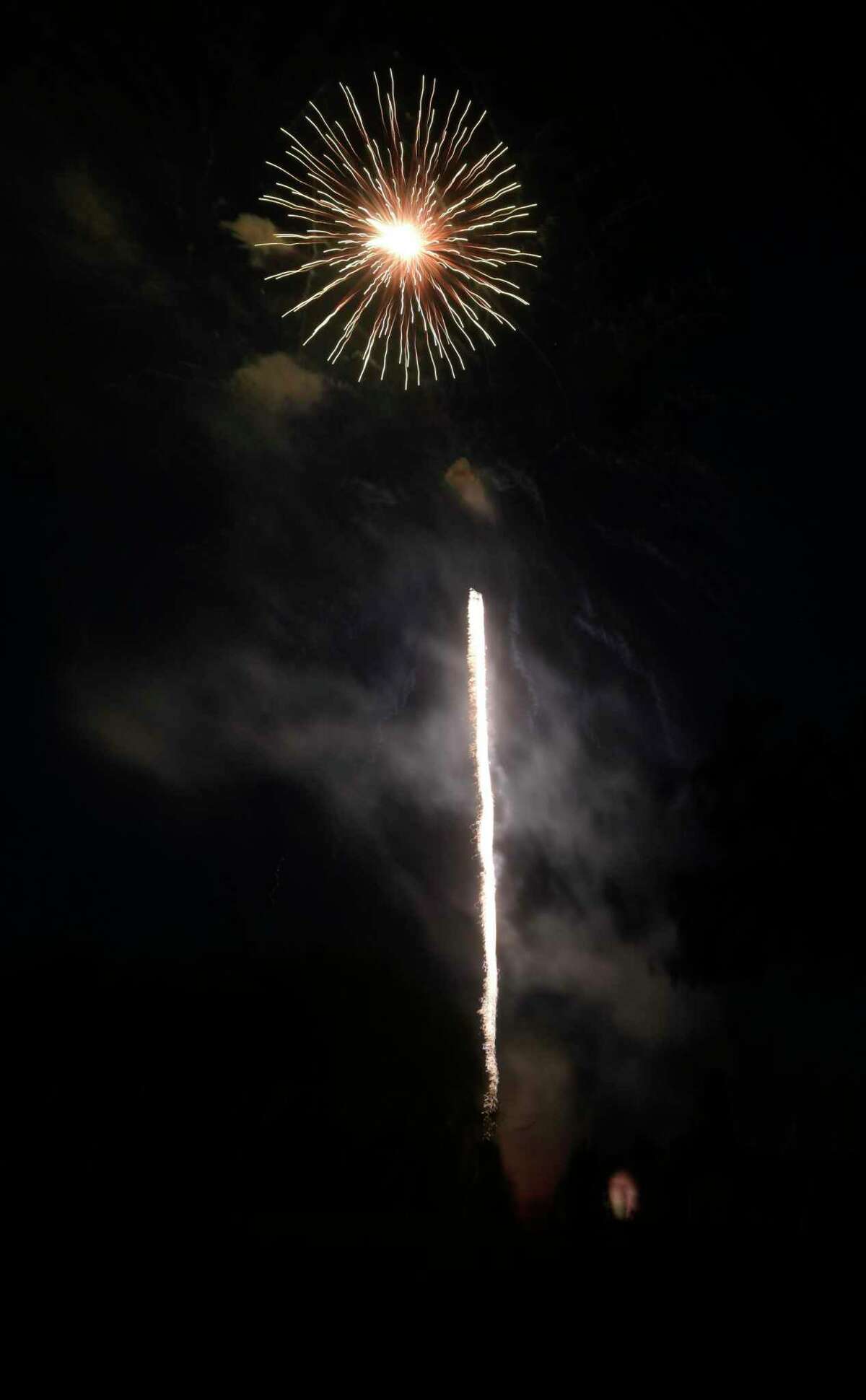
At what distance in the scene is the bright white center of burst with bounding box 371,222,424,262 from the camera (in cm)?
934

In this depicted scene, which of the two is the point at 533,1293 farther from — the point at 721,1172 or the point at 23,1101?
the point at 721,1172

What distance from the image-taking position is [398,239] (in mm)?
9375

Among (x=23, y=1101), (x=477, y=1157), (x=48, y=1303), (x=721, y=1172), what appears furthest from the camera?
(x=477, y=1157)

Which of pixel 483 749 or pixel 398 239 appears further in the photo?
pixel 483 749

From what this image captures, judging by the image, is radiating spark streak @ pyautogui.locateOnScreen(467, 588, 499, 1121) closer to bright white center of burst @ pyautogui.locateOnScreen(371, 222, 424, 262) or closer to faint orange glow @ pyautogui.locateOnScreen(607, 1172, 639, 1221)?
bright white center of burst @ pyautogui.locateOnScreen(371, 222, 424, 262)

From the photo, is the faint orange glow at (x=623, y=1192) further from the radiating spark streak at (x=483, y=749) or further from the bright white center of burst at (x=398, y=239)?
the bright white center of burst at (x=398, y=239)

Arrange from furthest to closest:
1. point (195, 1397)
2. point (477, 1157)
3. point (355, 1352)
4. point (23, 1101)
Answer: point (477, 1157)
point (23, 1101)
point (355, 1352)
point (195, 1397)

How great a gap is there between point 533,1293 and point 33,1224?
387 inches

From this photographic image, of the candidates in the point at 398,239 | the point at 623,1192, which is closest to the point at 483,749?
the point at 398,239

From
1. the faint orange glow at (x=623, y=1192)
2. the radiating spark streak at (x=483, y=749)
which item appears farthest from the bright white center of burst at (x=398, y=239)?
the faint orange glow at (x=623, y=1192)

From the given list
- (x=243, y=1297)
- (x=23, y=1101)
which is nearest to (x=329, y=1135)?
(x=23, y=1101)

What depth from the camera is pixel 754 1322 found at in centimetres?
1182

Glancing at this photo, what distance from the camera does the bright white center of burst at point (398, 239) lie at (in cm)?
934

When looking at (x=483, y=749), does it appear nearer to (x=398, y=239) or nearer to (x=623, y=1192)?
(x=398, y=239)
